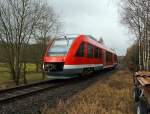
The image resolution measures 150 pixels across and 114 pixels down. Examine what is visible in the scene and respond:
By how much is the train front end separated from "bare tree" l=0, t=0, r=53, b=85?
15.3 feet

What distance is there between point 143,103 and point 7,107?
450 centimetres

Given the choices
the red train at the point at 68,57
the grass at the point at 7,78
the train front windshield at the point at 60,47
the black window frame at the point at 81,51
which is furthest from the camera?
the grass at the point at 7,78

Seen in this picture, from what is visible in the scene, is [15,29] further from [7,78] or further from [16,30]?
[7,78]

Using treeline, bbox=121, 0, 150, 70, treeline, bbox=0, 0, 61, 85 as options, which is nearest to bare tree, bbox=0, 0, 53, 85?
treeline, bbox=0, 0, 61, 85

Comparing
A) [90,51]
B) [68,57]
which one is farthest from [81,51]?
[90,51]

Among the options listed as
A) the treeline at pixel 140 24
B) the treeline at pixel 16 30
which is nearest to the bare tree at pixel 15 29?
the treeline at pixel 16 30

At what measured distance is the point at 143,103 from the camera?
6.15 meters

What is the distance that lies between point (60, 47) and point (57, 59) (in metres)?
1.19

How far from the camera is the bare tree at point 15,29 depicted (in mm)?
22406

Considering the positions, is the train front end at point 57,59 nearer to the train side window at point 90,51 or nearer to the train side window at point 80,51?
the train side window at point 80,51

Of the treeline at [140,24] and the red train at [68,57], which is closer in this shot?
the red train at [68,57]

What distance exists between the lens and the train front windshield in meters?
17.9

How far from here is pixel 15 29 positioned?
74.2 feet

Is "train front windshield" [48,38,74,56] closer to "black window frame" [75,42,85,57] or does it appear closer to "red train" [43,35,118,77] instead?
Result: "red train" [43,35,118,77]
